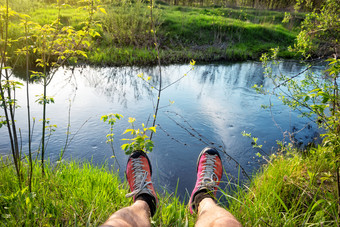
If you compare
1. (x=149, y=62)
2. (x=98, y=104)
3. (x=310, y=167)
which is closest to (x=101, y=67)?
(x=149, y=62)

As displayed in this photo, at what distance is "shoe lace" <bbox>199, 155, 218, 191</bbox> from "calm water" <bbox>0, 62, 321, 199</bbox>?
8.3 inches

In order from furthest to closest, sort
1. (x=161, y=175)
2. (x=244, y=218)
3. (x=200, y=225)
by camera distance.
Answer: (x=161, y=175) → (x=244, y=218) → (x=200, y=225)

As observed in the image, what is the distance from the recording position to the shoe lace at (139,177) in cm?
154

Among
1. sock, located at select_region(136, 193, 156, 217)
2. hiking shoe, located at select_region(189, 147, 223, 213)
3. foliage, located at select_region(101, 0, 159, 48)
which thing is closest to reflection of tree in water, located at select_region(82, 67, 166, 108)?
foliage, located at select_region(101, 0, 159, 48)

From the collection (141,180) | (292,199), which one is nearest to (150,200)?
(141,180)

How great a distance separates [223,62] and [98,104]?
4993 mm

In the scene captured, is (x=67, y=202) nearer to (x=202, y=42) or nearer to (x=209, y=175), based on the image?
(x=209, y=175)

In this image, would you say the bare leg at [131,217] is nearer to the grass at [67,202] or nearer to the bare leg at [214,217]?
the grass at [67,202]

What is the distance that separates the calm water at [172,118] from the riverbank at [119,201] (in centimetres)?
44

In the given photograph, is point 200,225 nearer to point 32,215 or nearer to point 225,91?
point 32,215

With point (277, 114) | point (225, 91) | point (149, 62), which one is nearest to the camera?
point (277, 114)

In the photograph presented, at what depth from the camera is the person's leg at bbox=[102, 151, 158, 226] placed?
1049 mm

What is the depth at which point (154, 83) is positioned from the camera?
475cm

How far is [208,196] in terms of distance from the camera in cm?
152
